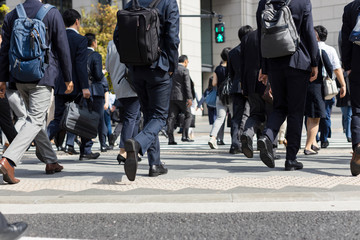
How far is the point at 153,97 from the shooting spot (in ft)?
18.5

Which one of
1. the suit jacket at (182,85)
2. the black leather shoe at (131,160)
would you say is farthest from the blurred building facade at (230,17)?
the black leather shoe at (131,160)

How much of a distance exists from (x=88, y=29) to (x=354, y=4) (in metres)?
22.7

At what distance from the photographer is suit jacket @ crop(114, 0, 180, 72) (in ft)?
18.0

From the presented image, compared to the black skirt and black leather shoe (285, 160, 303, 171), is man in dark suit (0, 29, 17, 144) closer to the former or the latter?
black leather shoe (285, 160, 303, 171)

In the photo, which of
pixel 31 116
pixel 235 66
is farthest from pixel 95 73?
pixel 31 116

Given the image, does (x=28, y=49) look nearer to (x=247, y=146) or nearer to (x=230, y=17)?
(x=247, y=146)

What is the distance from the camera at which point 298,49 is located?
596 centimetres

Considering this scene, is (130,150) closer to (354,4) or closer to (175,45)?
(175,45)

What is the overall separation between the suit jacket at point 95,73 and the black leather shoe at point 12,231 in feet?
19.3

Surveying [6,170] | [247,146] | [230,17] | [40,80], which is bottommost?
[247,146]

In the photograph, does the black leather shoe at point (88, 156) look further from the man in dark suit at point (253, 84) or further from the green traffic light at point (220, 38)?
the green traffic light at point (220, 38)

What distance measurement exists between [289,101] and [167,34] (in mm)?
1559

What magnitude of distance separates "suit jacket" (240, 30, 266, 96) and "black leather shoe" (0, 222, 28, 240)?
16.9 ft

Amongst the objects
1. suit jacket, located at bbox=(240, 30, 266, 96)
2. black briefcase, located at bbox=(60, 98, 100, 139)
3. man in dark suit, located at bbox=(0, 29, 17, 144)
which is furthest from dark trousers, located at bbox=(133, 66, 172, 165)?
suit jacket, located at bbox=(240, 30, 266, 96)
